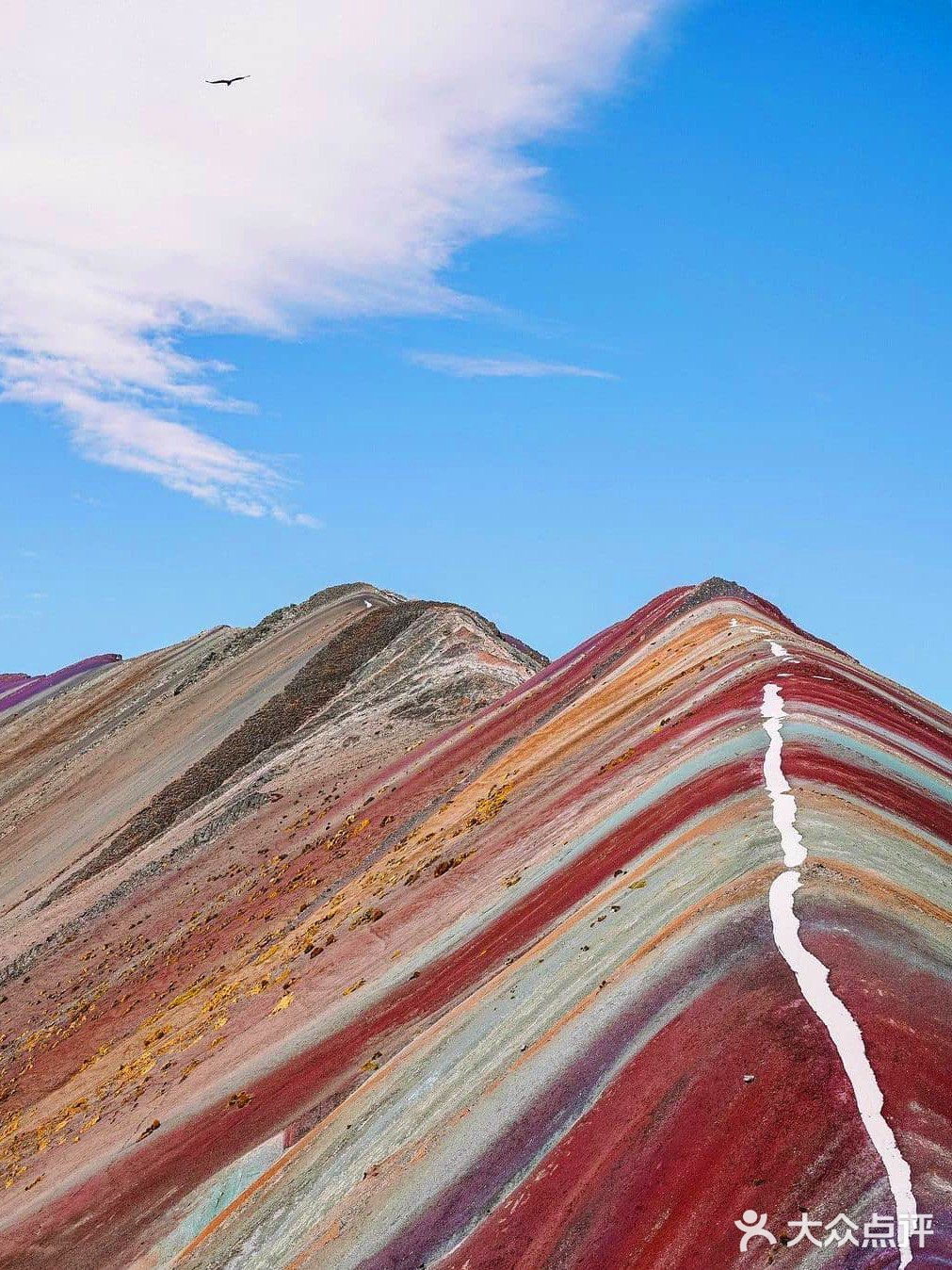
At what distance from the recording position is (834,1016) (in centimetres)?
1266

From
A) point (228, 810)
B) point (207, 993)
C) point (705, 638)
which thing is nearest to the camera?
point (207, 993)

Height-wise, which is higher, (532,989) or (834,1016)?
(532,989)

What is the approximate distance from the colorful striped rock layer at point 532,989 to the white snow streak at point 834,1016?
4cm

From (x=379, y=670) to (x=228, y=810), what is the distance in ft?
49.6

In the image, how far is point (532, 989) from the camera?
1922 centimetres

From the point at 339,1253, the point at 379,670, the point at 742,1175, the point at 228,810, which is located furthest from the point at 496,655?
the point at 742,1175

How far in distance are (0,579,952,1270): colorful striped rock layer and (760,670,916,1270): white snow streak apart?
0.04 metres

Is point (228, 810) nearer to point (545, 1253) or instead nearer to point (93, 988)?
point (93, 988)

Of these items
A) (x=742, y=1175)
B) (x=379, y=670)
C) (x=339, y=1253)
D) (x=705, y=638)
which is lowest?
(x=339, y=1253)

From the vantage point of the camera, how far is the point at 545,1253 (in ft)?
40.6

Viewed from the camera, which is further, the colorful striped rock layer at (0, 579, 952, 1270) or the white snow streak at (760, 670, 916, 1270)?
the colorful striped rock layer at (0, 579, 952, 1270)

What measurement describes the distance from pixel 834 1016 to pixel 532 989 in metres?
7.28

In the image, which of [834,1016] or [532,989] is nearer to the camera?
[834,1016]

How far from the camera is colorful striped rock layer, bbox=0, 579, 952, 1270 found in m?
11.9
